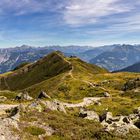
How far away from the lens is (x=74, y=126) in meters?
42.9

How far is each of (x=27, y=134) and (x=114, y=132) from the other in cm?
1066

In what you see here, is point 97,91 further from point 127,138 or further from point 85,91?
point 127,138

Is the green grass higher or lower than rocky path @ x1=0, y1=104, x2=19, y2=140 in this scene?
lower

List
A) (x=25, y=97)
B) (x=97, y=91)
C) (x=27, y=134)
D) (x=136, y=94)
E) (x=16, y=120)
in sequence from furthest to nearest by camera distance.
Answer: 1. (x=97, y=91)
2. (x=136, y=94)
3. (x=25, y=97)
4. (x=16, y=120)
5. (x=27, y=134)

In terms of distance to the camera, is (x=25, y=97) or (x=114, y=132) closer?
(x=114, y=132)

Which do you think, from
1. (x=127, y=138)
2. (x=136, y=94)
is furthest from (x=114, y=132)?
(x=136, y=94)

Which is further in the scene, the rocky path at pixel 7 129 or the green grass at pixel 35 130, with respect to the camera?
the green grass at pixel 35 130

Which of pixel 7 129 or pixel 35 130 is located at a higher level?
pixel 7 129

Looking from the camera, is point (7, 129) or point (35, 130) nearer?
point (7, 129)

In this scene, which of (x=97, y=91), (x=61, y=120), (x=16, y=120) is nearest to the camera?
(x=16, y=120)

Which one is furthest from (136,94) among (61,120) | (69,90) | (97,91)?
(61,120)

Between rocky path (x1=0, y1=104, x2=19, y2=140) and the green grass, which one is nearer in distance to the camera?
rocky path (x1=0, y1=104, x2=19, y2=140)

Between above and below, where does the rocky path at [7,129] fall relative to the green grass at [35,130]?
above

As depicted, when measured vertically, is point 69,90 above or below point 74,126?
below
